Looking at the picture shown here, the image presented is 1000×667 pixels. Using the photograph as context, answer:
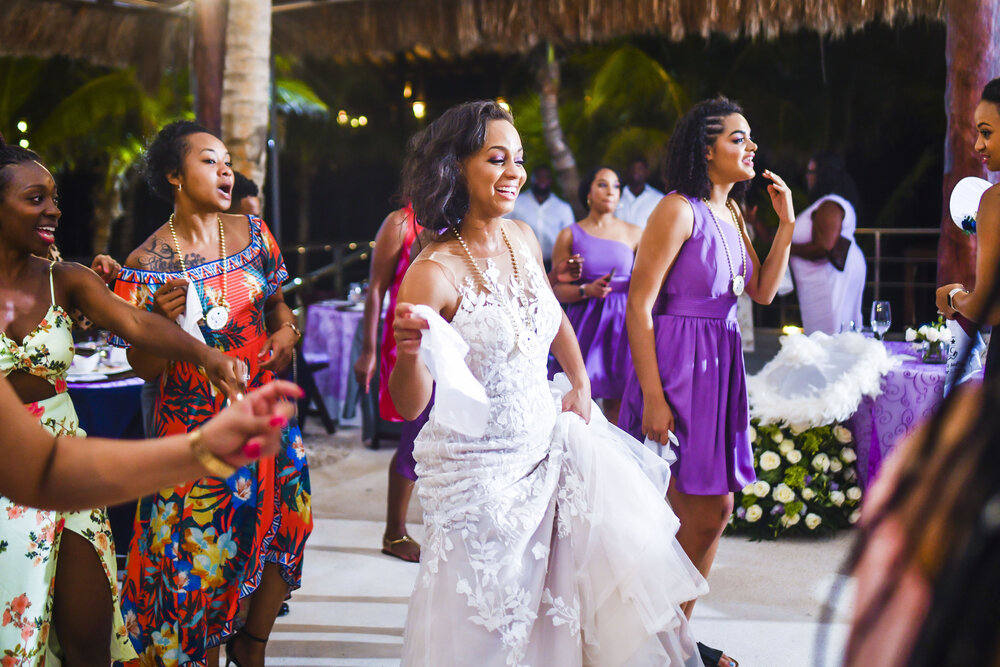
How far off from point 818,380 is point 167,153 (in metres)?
3.39

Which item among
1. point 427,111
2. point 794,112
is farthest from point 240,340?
point 427,111

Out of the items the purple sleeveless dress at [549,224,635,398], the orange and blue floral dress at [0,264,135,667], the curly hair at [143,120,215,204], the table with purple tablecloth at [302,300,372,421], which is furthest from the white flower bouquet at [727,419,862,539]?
the table with purple tablecloth at [302,300,372,421]

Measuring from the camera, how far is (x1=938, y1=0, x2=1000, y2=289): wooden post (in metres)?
5.39

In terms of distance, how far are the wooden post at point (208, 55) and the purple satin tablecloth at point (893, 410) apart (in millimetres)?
4890

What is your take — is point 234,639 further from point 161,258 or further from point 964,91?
point 964,91

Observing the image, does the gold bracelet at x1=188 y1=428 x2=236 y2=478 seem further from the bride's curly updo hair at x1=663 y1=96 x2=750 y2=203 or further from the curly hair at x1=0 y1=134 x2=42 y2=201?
the bride's curly updo hair at x1=663 y1=96 x2=750 y2=203

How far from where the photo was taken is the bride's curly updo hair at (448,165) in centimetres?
239

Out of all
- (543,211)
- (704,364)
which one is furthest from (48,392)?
(543,211)

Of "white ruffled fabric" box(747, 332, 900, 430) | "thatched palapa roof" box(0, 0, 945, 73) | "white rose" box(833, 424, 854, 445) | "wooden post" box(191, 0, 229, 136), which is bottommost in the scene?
"white rose" box(833, 424, 854, 445)

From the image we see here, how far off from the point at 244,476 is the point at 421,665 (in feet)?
3.29

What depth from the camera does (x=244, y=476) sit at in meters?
2.85

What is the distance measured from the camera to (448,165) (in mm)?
2400

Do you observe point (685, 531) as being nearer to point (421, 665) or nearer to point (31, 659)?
point (421, 665)

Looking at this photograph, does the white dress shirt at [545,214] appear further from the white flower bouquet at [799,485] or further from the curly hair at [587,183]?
the white flower bouquet at [799,485]
